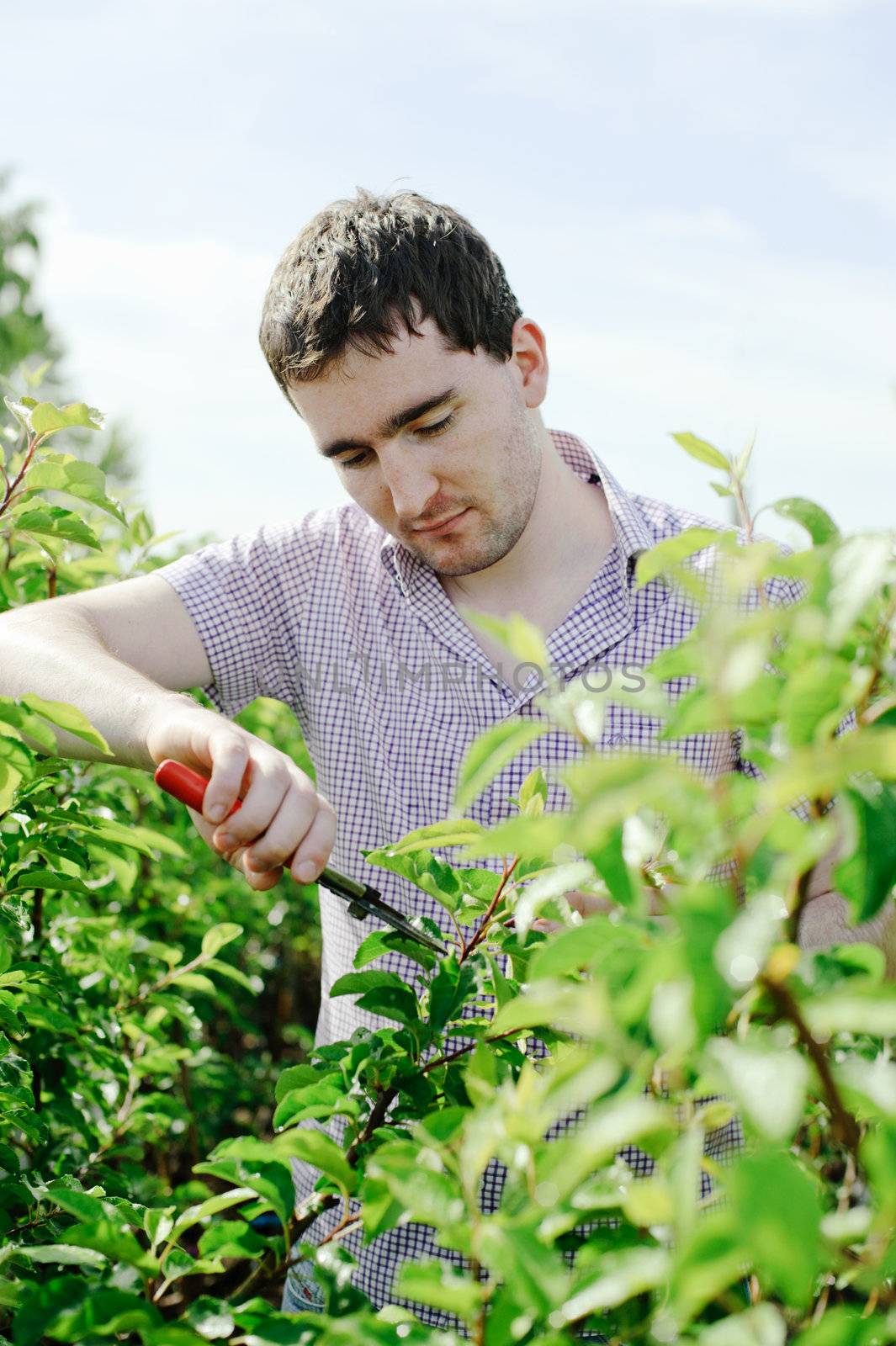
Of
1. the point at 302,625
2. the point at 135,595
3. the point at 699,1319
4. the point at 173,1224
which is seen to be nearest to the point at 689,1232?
the point at 699,1319

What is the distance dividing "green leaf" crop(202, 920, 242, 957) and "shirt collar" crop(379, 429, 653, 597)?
0.80 metres

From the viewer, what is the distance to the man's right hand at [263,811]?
4.28 feet

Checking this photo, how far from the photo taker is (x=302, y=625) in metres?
2.54

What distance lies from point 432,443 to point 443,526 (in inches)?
6.6

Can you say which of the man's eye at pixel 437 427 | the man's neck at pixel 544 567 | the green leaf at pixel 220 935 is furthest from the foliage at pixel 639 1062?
the man's neck at pixel 544 567

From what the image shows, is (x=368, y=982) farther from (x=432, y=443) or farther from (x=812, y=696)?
(x=432, y=443)

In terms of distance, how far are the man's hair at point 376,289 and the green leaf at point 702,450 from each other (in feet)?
4.29

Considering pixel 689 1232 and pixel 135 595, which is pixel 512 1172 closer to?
pixel 689 1232

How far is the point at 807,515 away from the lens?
83 centimetres

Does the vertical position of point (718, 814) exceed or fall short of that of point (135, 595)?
it exceeds it

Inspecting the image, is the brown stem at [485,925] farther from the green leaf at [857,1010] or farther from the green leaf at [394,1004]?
the green leaf at [857,1010]

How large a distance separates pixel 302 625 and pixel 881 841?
77.2 inches

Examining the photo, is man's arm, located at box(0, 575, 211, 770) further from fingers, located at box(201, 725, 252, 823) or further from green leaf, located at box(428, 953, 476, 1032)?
green leaf, located at box(428, 953, 476, 1032)

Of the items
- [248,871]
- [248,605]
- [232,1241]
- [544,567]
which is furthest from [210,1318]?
[544,567]
